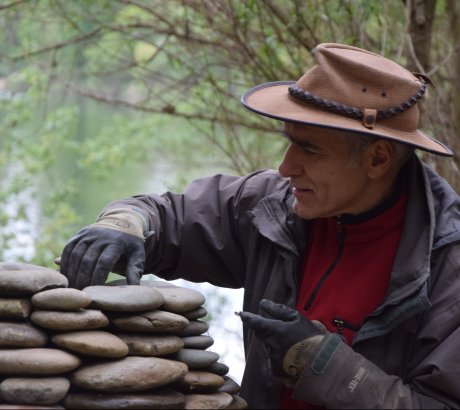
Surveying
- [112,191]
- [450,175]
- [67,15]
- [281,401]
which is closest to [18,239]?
[112,191]

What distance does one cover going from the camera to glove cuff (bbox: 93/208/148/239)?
8.59ft

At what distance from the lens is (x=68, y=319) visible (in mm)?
2150

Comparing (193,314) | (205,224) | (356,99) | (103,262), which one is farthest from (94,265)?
(356,99)

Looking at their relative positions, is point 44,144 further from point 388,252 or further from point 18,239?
point 388,252

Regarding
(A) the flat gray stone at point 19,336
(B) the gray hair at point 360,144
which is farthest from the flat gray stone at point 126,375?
(B) the gray hair at point 360,144

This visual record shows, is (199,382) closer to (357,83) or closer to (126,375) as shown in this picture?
(126,375)

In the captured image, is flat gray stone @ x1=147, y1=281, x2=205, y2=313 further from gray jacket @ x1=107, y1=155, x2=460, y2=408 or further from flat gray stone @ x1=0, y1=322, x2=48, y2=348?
flat gray stone @ x1=0, y1=322, x2=48, y2=348

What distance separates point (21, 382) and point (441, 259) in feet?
3.72

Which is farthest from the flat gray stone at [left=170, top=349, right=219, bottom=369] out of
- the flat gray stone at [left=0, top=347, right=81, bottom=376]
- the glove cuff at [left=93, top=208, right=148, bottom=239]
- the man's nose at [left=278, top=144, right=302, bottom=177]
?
the man's nose at [left=278, top=144, right=302, bottom=177]

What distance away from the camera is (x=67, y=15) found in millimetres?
6344

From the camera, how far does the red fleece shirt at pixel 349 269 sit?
2.49 meters

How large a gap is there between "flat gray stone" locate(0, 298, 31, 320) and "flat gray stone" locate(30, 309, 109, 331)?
2 cm

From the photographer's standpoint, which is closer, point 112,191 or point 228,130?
point 228,130

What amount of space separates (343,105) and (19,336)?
3.40ft
